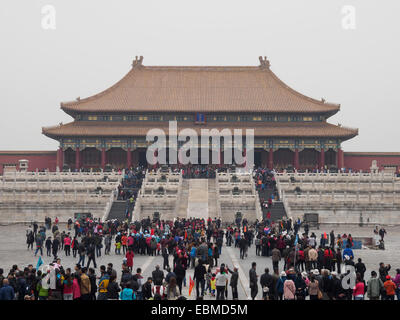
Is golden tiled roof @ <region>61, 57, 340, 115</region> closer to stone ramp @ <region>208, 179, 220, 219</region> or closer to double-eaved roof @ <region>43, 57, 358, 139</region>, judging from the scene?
double-eaved roof @ <region>43, 57, 358, 139</region>

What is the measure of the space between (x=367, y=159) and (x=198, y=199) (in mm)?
26709

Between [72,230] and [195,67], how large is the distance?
38162mm

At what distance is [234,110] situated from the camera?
62.9 m

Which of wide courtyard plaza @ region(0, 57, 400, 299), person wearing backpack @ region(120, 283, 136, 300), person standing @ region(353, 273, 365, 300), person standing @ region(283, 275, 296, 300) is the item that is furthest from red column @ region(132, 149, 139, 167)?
person wearing backpack @ region(120, 283, 136, 300)

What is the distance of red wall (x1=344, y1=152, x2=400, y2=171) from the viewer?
62406 mm

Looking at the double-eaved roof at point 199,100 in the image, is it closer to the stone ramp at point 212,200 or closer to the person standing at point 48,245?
the stone ramp at point 212,200

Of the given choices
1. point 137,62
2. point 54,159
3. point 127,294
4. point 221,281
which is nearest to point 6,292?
point 127,294

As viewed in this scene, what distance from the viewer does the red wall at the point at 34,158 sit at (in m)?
62.2

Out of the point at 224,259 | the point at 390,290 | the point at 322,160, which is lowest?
the point at 224,259

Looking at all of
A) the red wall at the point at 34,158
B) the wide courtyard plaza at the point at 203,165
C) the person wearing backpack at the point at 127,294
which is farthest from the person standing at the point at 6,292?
the red wall at the point at 34,158

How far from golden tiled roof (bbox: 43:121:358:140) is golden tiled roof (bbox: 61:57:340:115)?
4.71 ft

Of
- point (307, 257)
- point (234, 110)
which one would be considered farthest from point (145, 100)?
point (307, 257)

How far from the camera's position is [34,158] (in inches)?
2470

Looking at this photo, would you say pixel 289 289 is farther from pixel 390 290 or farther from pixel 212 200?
pixel 212 200
